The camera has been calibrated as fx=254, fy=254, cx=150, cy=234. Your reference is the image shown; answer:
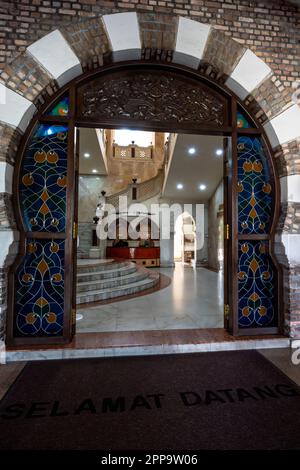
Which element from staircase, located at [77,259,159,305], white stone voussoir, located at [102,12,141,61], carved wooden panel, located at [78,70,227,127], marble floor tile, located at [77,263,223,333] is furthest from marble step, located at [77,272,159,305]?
white stone voussoir, located at [102,12,141,61]

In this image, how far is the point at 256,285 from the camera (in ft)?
9.80

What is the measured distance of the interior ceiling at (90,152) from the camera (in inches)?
313

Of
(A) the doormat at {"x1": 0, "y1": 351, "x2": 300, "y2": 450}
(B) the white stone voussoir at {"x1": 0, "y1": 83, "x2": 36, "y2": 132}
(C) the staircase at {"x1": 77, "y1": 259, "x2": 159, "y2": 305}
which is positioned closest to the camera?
(A) the doormat at {"x1": 0, "y1": 351, "x2": 300, "y2": 450}

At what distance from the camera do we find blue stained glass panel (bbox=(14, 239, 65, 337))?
8.72 ft

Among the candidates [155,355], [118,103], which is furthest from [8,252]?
[118,103]

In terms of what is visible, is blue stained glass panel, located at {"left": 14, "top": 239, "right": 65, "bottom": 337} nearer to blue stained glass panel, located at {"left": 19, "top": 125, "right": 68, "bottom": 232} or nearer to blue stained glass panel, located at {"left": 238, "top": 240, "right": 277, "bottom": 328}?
blue stained glass panel, located at {"left": 19, "top": 125, "right": 68, "bottom": 232}

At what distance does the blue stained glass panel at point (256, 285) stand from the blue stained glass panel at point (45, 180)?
2.10 meters

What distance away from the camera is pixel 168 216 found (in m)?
11.8

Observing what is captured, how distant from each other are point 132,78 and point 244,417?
11.1 feet

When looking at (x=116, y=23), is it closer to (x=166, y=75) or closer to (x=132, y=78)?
(x=132, y=78)

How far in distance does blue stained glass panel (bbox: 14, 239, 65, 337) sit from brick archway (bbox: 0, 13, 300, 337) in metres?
0.18

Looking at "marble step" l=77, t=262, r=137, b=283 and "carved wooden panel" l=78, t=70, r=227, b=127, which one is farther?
"marble step" l=77, t=262, r=137, b=283

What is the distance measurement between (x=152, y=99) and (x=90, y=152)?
701cm

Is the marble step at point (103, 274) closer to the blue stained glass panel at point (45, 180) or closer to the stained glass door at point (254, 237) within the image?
the blue stained glass panel at point (45, 180)
